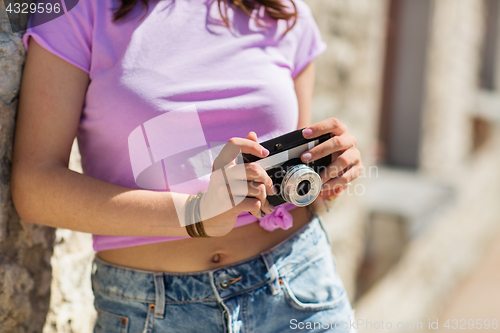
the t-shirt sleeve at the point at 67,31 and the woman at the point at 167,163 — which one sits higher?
the t-shirt sleeve at the point at 67,31

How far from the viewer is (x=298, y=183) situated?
0.81 meters

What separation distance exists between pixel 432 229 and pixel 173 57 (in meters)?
3.27

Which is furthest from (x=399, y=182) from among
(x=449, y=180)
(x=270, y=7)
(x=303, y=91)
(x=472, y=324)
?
(x=270, y=7)

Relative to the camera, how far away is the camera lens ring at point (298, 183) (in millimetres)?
807

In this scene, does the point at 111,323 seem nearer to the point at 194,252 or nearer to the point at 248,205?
the point at 194,252

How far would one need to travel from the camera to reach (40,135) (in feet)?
2.71

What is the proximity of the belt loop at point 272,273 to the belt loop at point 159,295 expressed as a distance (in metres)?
0.22

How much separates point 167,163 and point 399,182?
3.32 meters

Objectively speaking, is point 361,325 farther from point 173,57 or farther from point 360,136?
point 173,57

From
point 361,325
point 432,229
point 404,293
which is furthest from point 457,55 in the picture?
point 361,325

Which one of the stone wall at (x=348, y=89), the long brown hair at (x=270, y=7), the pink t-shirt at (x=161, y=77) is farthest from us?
the stone wall at (x=348, y=89)

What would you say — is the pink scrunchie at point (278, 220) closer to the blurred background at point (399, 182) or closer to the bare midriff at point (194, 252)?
the bare midriff at point (194, 252)

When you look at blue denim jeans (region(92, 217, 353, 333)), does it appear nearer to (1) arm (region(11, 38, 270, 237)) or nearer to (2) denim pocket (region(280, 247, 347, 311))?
(2) denim pocket (region(280, 247, 347, 311))

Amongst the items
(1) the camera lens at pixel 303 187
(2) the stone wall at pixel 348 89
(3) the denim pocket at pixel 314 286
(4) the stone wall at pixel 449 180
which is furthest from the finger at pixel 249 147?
(4) the stone wall at pixel 449 180
